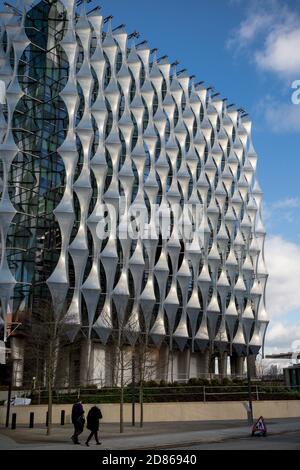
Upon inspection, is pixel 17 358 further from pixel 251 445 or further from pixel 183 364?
pixel 251 445

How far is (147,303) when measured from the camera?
56.5 metres

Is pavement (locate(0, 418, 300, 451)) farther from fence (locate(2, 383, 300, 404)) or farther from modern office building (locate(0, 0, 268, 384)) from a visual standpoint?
modern office building (locate(0, 0, 268, 384))

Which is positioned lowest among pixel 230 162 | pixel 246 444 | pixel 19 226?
pixel 246 444

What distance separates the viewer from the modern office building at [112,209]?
5178 centimetres

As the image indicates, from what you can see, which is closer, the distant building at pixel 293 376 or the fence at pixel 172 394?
the fence at pixel 172 394

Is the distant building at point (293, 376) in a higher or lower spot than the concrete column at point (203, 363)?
lower

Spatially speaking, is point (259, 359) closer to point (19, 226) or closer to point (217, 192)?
point (217, 192)

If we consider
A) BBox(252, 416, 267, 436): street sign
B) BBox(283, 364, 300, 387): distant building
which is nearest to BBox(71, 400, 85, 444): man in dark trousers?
BBox(252, 416, 267, 436): street sign

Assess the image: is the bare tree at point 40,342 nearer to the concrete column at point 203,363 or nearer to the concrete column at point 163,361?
the concrete column at point 163,361

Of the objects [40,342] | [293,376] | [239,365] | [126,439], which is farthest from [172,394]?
[239,365]

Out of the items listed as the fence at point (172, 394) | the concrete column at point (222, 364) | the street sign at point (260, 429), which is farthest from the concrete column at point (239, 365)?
the street sign at point (260, 429)

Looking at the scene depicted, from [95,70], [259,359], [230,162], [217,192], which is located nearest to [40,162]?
[95,70]

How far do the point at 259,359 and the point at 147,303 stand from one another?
23961 mm

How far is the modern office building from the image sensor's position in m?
51.8
